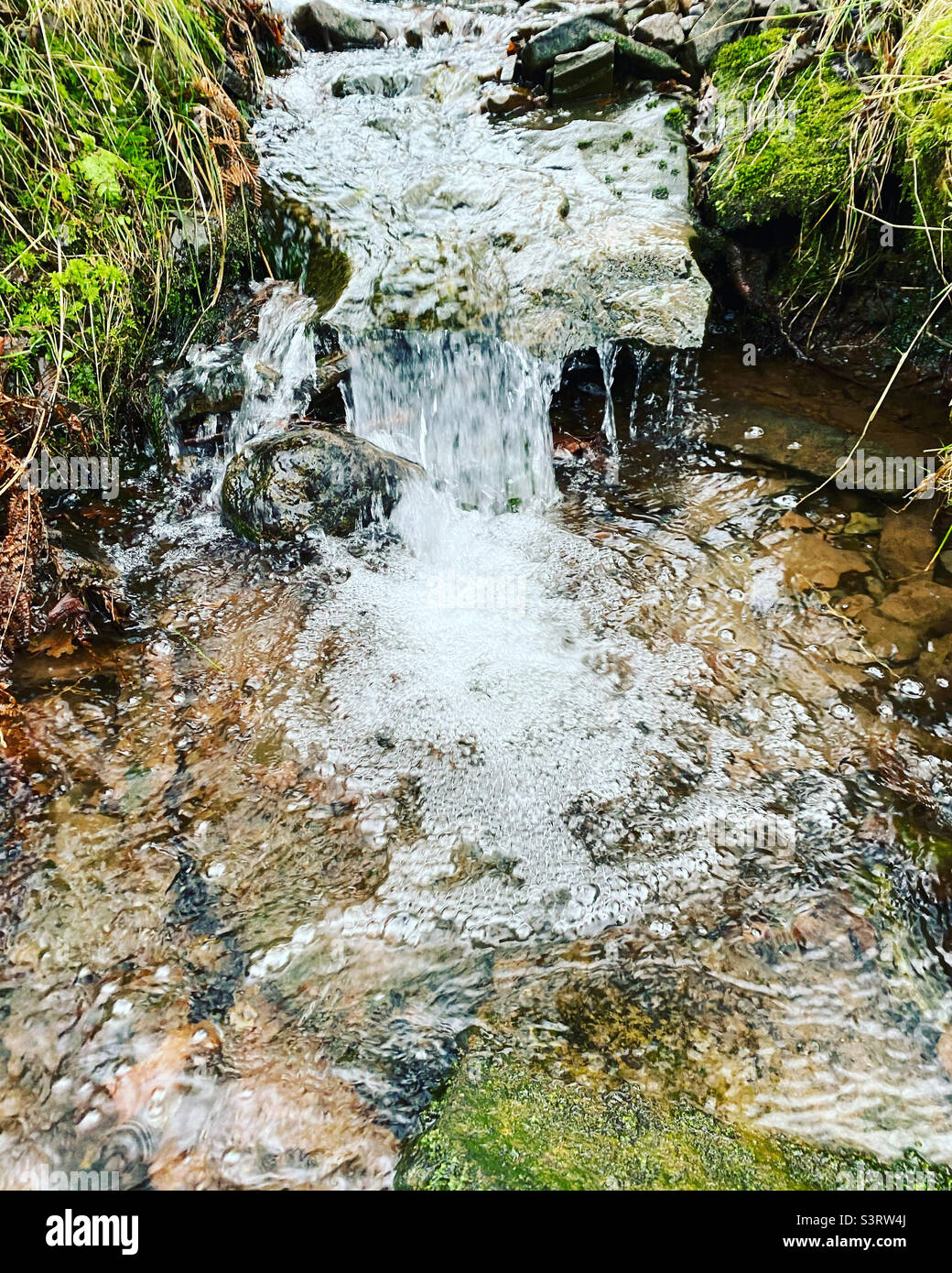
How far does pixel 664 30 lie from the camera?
193 inches

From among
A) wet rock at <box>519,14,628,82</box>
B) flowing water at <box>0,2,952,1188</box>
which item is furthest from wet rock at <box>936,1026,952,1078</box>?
wet rock at <box>519,14,628,82</box>

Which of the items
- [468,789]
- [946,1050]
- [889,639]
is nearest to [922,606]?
[889,639]

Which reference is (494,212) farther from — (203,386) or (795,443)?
(795,443)

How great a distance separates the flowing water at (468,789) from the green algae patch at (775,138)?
0.44m

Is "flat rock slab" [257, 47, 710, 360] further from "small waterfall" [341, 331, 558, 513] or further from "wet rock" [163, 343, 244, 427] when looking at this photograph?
"wet rock" [163, 343, 244, 427]

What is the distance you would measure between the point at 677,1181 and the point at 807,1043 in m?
0.52

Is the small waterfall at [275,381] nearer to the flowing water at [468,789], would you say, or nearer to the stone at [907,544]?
the flowing water at [468,789]

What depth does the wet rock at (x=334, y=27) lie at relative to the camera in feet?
18.1

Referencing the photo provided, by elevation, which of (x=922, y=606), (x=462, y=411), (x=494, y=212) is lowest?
(x=922, y=606)

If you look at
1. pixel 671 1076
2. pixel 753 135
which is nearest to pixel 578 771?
pixel 671 1076

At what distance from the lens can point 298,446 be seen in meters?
3.67

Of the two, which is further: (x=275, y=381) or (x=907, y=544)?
(x=275, y=381)

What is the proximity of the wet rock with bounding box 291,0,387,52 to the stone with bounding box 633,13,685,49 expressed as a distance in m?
2.31

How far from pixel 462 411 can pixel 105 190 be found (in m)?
2.02
